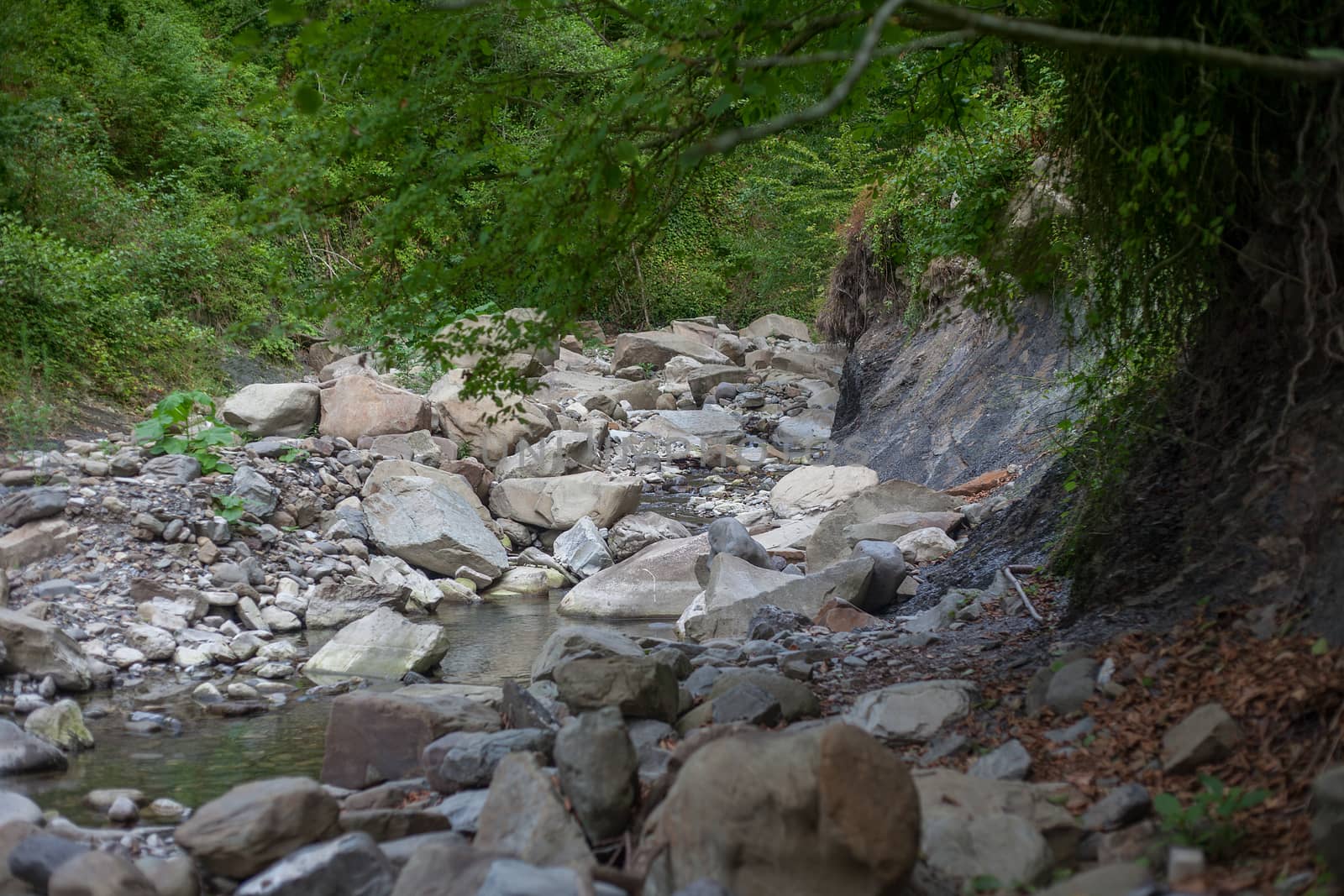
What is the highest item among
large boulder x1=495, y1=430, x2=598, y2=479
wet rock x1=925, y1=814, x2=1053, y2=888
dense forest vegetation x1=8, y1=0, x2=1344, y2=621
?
dense forest vegetation x1=8, y1=0, x2=1344, y2=621

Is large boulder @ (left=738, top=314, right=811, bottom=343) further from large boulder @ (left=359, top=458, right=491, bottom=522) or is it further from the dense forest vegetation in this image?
the dense forest vegetation

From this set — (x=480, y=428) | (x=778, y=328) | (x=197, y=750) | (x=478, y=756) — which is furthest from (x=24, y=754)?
(x=778, y=328)

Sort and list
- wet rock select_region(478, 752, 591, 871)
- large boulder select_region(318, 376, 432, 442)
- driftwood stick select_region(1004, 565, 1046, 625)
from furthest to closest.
A: large boulder select_region(318, 376, 432, 442) → driftwood stick select_region(1004, 565, 1046, 625) → wet rock select_region(478, 752, 591, 871)

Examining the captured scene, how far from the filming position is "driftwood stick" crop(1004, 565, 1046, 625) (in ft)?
18.8

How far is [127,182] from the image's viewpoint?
56.1 ft

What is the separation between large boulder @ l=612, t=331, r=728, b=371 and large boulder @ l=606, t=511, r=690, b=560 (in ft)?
32.0

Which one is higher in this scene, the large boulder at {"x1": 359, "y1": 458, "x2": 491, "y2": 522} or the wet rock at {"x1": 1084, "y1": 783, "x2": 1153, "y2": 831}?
the wet rock at {"x1": 1084, "y1": 783, "x2": 1153, "y2": 831}

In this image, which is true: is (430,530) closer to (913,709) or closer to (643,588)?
(643,588)

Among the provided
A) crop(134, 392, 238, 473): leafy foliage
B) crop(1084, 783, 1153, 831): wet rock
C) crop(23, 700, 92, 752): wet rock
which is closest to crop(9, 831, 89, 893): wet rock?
crop(23, 700, 92, 752): wet rock

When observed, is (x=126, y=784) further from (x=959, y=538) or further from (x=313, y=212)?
(x=959, y=538)

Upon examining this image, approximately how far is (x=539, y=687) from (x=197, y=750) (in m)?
1.71

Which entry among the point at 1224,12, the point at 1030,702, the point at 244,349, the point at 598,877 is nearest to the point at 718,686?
the point at 1030,702

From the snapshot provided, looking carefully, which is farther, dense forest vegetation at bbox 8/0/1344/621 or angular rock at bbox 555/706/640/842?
dense forest vegetation at bbox 8/0/1344/621

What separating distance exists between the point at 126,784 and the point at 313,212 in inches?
105
